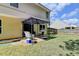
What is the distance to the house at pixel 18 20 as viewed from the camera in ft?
41.4

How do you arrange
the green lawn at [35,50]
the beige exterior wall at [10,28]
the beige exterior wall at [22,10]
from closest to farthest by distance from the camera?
the green lawn at [35,50], the beige exterior wall at [10,28], the beige exterior wall at [22,10]

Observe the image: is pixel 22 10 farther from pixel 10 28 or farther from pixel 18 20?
pixel 10 28

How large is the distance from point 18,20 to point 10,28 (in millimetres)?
1004

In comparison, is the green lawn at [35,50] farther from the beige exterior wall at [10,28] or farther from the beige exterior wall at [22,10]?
the beige exterior wall at [22,10]

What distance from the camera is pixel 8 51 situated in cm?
1045

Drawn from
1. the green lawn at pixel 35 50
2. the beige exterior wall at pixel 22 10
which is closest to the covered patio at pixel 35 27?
the beige exterior wall at pixel 22 10

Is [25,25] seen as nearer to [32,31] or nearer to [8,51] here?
[32,31]

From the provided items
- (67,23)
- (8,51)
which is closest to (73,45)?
(67,23)

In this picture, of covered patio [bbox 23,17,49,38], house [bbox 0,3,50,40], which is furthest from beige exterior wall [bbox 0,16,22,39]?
covered patio [bbox 23,17,49,38]

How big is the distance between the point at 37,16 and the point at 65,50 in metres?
4.72

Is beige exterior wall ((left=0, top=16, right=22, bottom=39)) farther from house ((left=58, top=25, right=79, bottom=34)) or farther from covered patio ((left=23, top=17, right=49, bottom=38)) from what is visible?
house ((left=58, top=25, right=79, bottom=34))

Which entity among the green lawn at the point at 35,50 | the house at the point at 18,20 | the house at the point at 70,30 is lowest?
the green lawn at the point at 35,50

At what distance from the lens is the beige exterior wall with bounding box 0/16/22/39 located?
12.5 meters

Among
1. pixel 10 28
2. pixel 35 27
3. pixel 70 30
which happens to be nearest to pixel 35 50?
pixel 10 28
